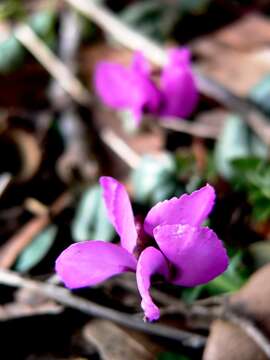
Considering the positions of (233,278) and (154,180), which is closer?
(233,278)

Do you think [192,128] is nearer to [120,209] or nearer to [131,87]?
[131,87]

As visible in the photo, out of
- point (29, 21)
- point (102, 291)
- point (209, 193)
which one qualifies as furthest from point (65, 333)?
point (29, 21)

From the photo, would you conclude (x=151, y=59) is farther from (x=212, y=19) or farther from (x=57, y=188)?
(x=57, y=188)

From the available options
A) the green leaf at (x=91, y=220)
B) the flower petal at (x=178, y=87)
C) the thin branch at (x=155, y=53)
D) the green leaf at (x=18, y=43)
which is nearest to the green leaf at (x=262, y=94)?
the thin branch at (x=155, y=53)

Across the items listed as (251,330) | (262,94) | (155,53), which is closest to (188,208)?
(251,330)

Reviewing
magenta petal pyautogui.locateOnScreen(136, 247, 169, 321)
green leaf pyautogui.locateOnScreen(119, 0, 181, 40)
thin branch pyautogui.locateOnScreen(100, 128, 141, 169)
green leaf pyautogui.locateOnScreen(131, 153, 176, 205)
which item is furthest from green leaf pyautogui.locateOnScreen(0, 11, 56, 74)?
magenta petal pyautogui.locateOnScreen(136, 247, 169, 321)

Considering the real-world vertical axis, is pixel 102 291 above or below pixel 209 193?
below
